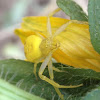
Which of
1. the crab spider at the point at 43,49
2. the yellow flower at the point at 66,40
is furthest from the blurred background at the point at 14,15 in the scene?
the yellow flower at the point at 66,40

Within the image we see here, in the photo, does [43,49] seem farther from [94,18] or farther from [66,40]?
[94,18]

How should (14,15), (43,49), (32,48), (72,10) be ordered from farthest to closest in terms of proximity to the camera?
(14,15)
(43,49)
(32,48)
(72,10)

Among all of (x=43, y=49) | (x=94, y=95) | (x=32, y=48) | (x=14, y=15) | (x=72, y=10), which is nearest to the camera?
(x=94, y=95)

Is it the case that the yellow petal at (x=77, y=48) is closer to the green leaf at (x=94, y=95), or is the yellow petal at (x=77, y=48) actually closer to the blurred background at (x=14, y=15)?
the green leaf at (x=94, y=95)

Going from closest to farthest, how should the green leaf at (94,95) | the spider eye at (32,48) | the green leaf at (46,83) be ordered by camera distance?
the green leaf at (94,95) → the green leaf at (46,83) → the spider eye at (32,48)

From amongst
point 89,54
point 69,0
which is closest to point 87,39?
point 89,54

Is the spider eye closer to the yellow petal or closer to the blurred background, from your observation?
the yellow petal

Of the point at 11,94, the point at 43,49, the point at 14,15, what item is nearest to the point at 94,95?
the point at 11,94
